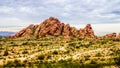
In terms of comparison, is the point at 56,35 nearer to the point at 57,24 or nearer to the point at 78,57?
the point at 57,24

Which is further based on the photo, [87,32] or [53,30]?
[53,30]

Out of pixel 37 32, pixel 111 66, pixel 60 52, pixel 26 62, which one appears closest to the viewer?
pixel 111 66

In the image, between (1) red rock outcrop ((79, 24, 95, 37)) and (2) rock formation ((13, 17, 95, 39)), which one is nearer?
(1) red rock outcrop ((79, 24, 95, 37))

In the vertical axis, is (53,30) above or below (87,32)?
above

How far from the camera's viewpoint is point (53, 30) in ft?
555

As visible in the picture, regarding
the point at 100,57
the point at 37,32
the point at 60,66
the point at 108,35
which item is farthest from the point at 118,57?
the point at 37,32

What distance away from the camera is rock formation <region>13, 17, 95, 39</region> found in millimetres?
162250

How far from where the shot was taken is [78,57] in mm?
49344

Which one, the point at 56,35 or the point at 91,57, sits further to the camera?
the point at 56,35

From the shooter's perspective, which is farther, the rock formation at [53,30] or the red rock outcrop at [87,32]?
the rock formation at [53,30]

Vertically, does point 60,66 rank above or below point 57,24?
below

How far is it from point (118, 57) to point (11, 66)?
19.6 metres

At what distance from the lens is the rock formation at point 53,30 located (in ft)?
532

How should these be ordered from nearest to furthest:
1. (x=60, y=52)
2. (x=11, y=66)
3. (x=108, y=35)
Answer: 1. (x=11, y=66)
2. (x=60, y=52)
3. (x=108, y=35)
